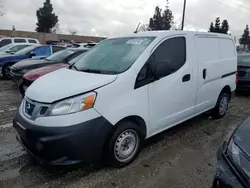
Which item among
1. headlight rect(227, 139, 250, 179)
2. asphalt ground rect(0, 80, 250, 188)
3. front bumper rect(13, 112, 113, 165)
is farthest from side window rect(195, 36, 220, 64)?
headlight rect(227, 139, 250, 179)

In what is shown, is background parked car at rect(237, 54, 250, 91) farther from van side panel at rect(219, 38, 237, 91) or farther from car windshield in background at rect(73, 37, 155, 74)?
car windshield in background at rect(73, 37, 155, 74)

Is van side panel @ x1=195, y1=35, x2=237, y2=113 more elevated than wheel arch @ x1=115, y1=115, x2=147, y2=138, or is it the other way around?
van side panel @ x1=195, y1=35, x2=237, y2=113

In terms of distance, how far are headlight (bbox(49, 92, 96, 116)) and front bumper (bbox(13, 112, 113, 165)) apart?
169 millimetres

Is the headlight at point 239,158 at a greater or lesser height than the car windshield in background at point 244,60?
lesser

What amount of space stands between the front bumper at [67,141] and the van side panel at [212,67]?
2239 mm

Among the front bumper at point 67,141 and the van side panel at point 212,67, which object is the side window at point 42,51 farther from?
the front bumper at point 67,141

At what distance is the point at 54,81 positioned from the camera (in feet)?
10.6

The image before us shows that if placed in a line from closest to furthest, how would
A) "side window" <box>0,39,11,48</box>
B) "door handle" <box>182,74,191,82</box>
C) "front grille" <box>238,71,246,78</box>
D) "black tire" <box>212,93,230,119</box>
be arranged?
"door handle" <box>182,74,191,82</box> → "black tire" <box>212,93,230,119</box> → "front grille" <box>238,71,246,78</box> → "side window" <box>0,39,11,48</box>

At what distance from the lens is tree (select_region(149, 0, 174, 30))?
46031 millimetres

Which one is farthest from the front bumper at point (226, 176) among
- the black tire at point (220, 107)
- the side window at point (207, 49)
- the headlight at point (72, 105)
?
the black tire at point (220, 107)

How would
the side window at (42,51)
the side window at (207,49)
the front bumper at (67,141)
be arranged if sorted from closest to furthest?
the front bumper at (67,141), the side window at (207,49), the side window at (42,51)

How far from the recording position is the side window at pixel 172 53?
3.55 m

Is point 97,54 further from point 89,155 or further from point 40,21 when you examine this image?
point 40,21

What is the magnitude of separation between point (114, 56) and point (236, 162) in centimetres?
226
